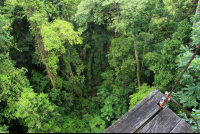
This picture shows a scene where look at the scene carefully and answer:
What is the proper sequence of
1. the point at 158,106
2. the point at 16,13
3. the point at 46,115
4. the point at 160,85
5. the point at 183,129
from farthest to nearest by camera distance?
the point at 16,13
the point at 160,85
the point at 46,115
the point at 158,106
the point at 183,129

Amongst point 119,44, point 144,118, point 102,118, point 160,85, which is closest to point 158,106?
point 144,118

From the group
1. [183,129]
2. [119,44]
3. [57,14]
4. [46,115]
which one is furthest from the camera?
[57,14]

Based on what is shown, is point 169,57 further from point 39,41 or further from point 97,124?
point 39,41

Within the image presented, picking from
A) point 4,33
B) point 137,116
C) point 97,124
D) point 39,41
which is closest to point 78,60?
point 39,41

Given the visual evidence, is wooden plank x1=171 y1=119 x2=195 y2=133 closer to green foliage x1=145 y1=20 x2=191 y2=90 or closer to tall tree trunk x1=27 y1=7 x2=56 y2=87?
green foliage x1=145 y1=20 x2=191 y2=90

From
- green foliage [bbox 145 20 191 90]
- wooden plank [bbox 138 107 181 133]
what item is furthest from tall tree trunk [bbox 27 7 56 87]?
wooden plank [bbox 138 107 181 133]

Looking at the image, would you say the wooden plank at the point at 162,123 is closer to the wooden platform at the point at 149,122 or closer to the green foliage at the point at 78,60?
the wooden platform at the point at 149,122

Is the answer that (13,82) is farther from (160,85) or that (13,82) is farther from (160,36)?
(160,36)

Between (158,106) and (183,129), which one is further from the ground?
(158,106)
